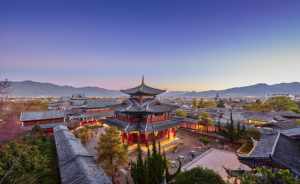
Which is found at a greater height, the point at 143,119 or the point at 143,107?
the point at 143,107

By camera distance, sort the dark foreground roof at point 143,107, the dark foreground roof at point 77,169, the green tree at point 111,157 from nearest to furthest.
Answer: the dark foreground roof at point 77,169
the green tree at point 111,157
the dark foreground roof at point 143,107

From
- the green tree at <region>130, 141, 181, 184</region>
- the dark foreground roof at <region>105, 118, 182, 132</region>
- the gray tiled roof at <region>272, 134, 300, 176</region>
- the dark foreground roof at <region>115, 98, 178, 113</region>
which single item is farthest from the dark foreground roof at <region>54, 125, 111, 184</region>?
the dark foreground roof at <region>115, 98, 178, 113</region>

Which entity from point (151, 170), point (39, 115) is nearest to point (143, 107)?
point (151, 170)

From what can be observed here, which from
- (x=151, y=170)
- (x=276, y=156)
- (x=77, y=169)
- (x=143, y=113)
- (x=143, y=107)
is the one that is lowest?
(x=77, y=169)

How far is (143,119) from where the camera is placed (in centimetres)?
2106

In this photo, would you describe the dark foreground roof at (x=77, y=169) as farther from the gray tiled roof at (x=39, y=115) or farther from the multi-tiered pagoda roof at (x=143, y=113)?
the gray tiled roof at (x=39, y=115)

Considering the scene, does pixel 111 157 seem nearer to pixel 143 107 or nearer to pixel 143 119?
pixel 143 119

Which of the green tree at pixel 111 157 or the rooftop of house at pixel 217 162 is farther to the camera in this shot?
the rooftop of house at pixel 217 162

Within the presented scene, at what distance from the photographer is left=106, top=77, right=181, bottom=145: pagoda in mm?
20234

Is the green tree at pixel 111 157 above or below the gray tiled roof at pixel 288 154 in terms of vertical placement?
below

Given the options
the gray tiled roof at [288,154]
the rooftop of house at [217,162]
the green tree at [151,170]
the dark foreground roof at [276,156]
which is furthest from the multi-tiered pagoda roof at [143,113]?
the gray tiled roof at [288,154]

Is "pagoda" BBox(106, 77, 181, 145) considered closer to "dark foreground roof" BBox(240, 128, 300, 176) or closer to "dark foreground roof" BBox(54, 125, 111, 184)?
"dark foreground roof" BBox(54, 125, 111, 184)

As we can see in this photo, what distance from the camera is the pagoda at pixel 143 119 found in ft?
66.4

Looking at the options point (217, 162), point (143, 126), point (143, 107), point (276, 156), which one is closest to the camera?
point (276, 156)
